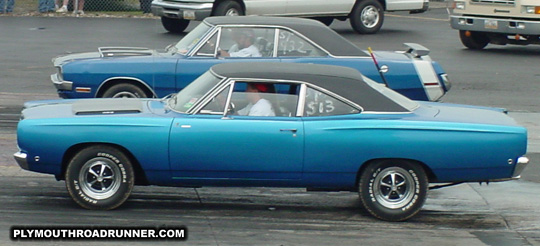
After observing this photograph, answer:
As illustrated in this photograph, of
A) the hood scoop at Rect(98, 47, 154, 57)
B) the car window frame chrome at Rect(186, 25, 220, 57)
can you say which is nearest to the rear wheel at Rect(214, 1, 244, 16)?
the hood scoop at Rect(98, 47, 154, 57)

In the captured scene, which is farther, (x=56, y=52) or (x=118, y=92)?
(x=56, y=52)

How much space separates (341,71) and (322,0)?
12980 mm

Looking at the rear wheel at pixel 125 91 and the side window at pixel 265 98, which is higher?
the side window at pixel 265 98

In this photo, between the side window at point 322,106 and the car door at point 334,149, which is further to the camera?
the side window at point 322,106

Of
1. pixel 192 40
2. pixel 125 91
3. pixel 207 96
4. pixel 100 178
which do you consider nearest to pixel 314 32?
pixel 192 40

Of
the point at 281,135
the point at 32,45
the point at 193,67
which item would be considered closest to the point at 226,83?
the point at 281,135

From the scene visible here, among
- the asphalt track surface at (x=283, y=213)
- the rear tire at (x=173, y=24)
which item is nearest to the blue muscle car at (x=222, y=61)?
the asphalt track surface at (x=283, y=213)

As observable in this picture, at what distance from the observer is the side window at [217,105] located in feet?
23.5

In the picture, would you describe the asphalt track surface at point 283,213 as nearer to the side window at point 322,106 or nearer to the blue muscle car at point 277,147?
the blue muscle car at point 277,147

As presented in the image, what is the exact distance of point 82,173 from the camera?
705 centimetres

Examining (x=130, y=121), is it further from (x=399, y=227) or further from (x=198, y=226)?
(x=399, y=227)

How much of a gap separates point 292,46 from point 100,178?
406 centimetres

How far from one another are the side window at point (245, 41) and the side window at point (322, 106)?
3.28 m

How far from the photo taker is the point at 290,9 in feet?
65.5
